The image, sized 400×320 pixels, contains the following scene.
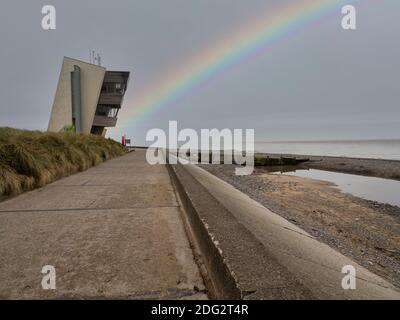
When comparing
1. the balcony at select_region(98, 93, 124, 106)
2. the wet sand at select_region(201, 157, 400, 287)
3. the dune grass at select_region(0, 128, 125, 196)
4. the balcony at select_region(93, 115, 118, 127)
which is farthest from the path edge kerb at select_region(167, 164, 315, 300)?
the balcony at select_region(98, 93, 124, 106)

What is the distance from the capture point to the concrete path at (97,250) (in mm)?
1933

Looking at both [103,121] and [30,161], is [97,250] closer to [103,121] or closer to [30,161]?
[30,161]

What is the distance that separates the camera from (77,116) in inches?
1492

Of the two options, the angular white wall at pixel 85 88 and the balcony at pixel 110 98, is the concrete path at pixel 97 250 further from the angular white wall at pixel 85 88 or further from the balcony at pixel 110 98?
the balcony at pixel 110 98

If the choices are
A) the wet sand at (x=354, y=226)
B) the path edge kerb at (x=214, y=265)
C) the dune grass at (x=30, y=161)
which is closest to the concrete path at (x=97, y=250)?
the path edge kerb at (x=214, y=265)

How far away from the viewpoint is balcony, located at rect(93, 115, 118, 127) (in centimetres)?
4094

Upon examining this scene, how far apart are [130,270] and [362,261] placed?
3.93 m

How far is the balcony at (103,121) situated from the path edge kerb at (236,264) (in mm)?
41933

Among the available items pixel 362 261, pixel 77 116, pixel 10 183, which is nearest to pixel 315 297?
pixel 362 261

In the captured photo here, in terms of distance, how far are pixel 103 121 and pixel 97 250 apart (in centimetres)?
4243

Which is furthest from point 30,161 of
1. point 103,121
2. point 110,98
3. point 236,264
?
point 110,98

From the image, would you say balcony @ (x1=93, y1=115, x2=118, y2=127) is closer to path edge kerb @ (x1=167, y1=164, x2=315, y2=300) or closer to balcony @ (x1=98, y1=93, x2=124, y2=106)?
balcony @ (x1=98, y1=93, x2=124, y2=106)

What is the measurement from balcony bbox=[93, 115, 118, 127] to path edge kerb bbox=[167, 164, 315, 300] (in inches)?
1651
